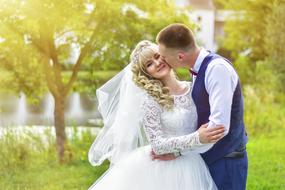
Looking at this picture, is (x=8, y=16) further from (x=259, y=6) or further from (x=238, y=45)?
(x=238, y=45)

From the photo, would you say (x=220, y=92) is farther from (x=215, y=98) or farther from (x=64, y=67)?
(x=64, y=67)

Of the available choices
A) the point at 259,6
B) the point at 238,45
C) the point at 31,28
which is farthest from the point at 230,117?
the point at 238,45

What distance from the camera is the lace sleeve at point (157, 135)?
3.26 meters

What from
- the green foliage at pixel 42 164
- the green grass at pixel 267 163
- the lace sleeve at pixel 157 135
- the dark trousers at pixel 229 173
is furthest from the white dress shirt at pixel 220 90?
the green foliage at pixel 42 164

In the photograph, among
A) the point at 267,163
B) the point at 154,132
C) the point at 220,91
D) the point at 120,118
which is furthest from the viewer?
the point at 267,163

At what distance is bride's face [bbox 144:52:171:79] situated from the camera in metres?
3.38

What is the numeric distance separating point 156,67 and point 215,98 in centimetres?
48

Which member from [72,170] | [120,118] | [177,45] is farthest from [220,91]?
[72,170]

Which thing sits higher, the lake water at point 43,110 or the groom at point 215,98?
the groom at point 215,98

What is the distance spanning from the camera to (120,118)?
3.73 meters

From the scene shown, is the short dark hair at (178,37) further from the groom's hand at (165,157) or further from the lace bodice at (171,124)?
the groom's hand at (165,157)

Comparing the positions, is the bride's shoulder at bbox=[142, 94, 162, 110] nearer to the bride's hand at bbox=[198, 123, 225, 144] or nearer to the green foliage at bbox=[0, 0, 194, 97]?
the bride's hand at bbox=[198, 123, 225, 144]

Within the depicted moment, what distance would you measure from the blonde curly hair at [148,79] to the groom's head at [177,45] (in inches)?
6.8

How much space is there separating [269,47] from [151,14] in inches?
309
